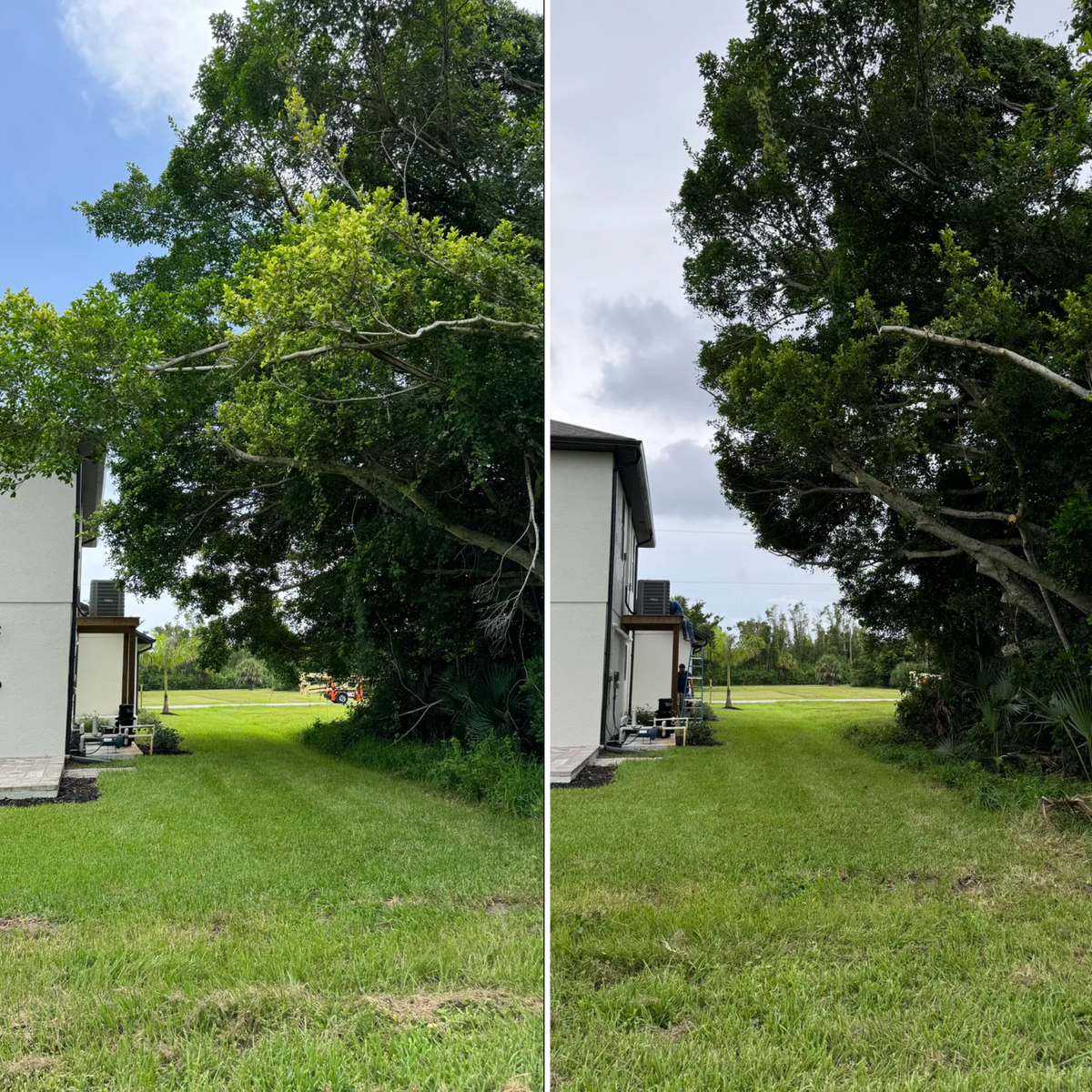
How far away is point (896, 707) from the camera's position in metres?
4.95

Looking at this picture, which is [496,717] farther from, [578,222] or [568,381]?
[578,222]

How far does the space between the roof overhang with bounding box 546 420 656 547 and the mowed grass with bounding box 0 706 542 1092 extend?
153 centimetres

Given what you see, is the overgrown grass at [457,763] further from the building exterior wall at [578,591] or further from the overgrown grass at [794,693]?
the overgrown grass at [794,693]

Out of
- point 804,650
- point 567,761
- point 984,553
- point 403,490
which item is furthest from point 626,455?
point 984,553

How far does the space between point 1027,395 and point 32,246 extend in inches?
209

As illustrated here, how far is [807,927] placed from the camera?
12.9ft

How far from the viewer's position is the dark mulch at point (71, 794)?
2994 mm

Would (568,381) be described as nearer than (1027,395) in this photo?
Yes

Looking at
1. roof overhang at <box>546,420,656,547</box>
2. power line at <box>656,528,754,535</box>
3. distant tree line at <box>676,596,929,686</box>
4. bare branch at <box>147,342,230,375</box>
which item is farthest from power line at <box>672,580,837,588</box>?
bare branch at <box>147,342,230,375</box>

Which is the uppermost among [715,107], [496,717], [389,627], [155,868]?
[715,107]

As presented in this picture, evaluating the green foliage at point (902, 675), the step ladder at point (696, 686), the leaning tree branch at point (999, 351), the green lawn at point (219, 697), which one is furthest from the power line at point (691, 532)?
the green lawn at point (219, 697)

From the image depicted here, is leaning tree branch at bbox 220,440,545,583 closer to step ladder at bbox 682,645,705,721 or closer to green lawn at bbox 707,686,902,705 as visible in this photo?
step ladder at bbox 682,645,705,721

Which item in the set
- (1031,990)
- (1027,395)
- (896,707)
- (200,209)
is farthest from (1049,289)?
(200,209)

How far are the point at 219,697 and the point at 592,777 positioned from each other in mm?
1760
